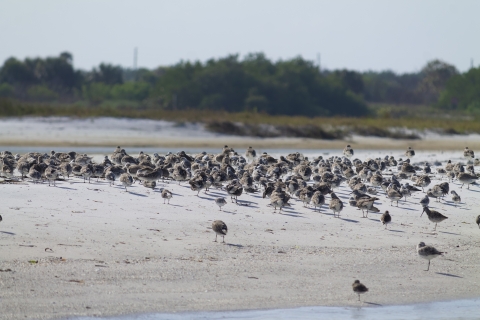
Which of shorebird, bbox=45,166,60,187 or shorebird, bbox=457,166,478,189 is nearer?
shorebird, bbox=45,166,60,187

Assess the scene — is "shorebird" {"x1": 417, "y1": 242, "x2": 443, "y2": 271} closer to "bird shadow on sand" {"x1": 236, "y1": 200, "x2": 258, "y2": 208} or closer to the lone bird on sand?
the lone bird on sand

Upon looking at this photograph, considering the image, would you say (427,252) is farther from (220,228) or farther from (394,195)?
(394,195)

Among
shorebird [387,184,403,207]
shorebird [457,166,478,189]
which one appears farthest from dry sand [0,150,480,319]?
shorebird [457,166,478,189]

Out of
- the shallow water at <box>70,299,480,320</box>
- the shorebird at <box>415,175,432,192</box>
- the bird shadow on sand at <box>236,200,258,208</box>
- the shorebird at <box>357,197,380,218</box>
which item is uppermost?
the shorebird at <box>415,175,432,192</box>

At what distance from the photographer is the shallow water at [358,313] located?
10.3 m

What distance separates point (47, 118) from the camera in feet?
146

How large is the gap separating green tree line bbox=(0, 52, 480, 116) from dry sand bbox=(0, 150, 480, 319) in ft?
150

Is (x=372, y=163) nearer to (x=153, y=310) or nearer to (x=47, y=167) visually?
(x=47, y=167)

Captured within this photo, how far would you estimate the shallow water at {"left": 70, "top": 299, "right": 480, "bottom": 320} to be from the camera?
10.3 metres

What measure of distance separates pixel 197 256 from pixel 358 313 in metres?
2.97

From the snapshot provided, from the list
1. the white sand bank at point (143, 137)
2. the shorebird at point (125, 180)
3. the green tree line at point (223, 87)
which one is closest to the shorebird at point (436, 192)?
the shorebird at point (125, 180)

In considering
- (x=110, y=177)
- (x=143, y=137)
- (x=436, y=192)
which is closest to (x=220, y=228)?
(x=110, y=177)

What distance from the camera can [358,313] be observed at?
1089 centimetres

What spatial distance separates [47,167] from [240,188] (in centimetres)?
453
